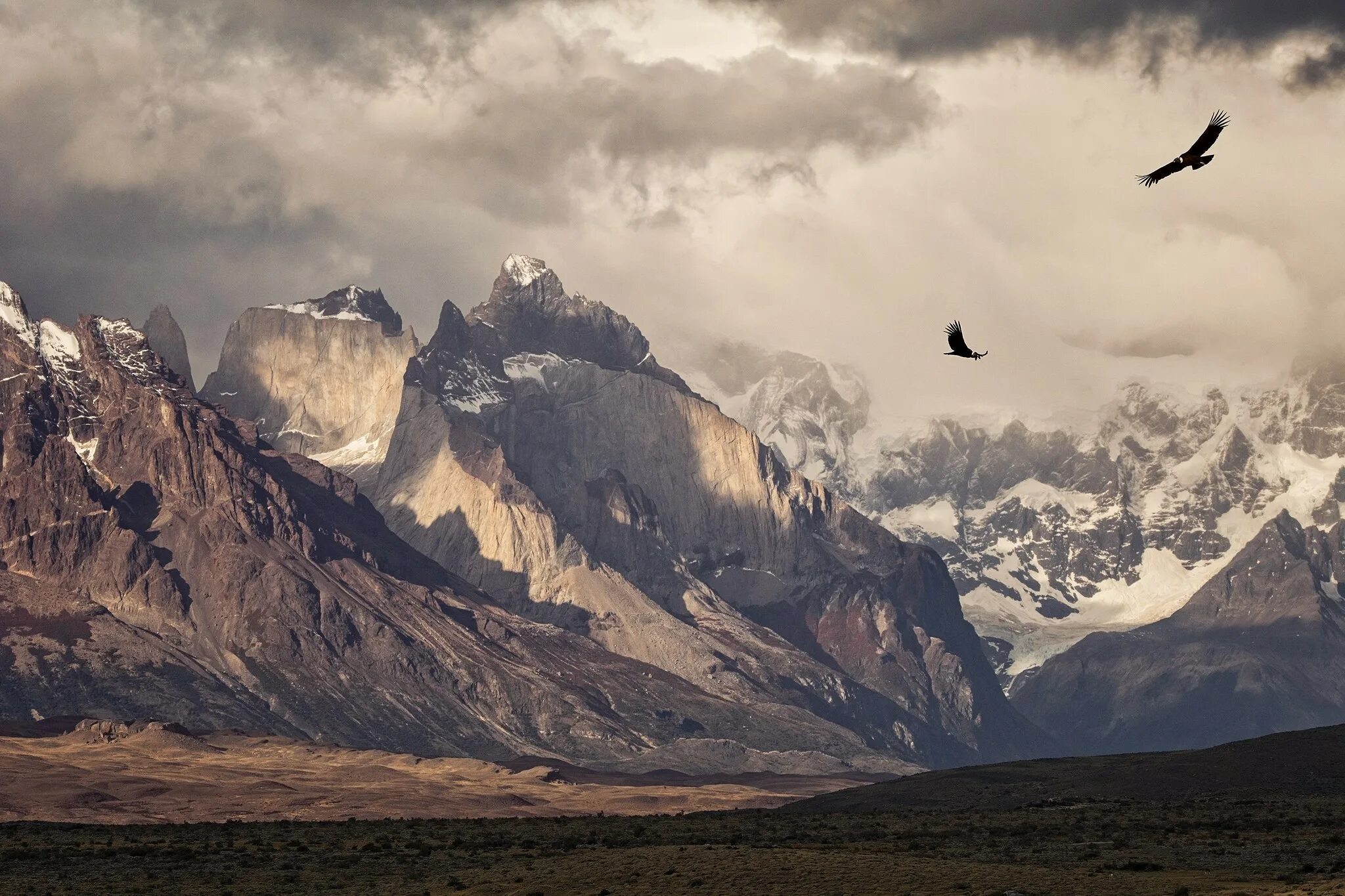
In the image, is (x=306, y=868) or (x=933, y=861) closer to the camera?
(x=933, y=861)

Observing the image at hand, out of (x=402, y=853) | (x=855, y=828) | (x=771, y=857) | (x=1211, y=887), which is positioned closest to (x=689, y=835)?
(x=855, y=828)

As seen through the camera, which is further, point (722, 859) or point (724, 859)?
point (722, 859)

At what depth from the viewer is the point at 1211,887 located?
128125mm

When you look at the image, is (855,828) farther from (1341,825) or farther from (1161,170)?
(1161,170)

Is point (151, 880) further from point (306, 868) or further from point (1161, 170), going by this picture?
point (1161, 170)

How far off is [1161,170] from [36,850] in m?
110

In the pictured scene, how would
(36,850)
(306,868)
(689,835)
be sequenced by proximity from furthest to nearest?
1. (689,835)
2. (36,850)
3. (306,868)

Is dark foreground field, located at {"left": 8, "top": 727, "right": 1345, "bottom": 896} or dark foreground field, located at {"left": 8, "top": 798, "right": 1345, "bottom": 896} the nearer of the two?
dark foreground field, located at {"left": 8, "top": 727, "right": 1345, "bottom": 896}

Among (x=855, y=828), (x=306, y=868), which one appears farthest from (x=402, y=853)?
(x=855, y=828)

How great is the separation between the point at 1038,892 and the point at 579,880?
32.3 m

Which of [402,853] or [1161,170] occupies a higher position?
[1161,170]

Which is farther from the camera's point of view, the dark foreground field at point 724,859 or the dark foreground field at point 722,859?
the dark foreground field at point 722,859

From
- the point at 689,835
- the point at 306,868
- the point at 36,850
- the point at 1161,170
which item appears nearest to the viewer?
the point at 1161,170

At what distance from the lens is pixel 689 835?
621 ft
